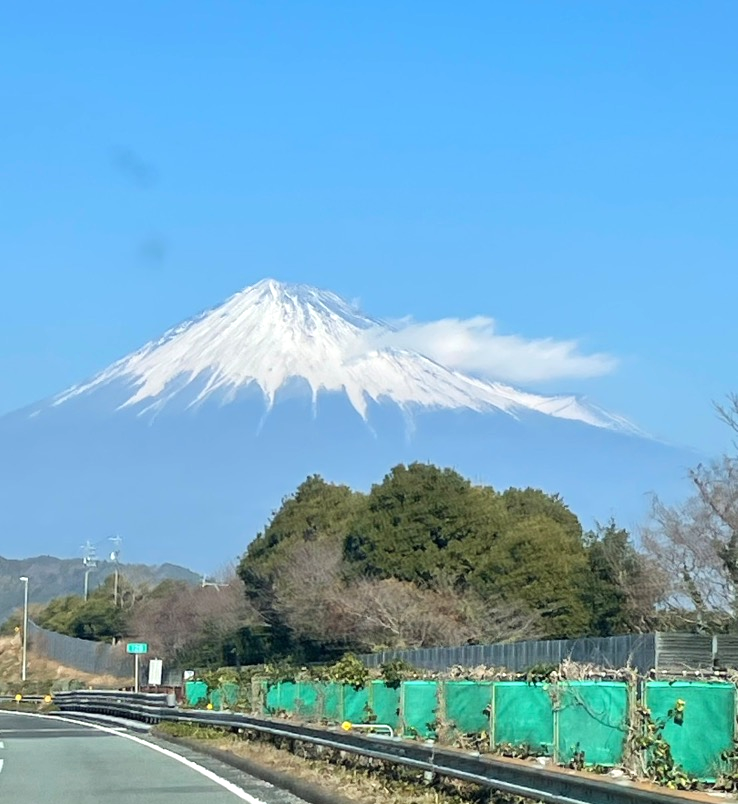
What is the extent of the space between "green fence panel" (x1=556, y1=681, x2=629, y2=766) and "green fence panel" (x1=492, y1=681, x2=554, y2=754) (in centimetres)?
54

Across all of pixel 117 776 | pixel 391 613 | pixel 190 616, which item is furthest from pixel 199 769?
pixel 190 616

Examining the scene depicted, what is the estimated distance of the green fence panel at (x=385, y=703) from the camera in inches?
873

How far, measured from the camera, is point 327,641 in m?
68.8

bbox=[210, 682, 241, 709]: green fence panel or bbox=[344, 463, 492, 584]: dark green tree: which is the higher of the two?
bbox=[344, 463, 492, 584]: dark green tree

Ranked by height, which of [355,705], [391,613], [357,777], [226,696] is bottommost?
[357,777]

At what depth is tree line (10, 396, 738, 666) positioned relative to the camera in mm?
45906

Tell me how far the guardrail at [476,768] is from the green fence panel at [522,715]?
1.48m

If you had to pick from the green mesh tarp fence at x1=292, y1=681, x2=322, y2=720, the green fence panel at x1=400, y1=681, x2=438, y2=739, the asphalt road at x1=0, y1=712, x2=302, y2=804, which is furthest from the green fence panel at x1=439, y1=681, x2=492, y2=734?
the green mesh tarp fence at x1=292, y1=681, x2=322, y2=720

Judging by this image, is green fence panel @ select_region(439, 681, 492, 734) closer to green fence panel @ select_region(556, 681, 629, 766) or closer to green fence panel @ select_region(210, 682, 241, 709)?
green fence panel @ select_region(556, 681, 629, 766)

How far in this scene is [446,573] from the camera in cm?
6525

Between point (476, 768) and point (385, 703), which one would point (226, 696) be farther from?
point (476, 768)

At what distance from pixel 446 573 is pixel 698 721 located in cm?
5013

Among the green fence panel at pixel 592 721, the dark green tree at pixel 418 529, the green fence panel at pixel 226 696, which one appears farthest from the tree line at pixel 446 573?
the green fence panel at pixel 592 721

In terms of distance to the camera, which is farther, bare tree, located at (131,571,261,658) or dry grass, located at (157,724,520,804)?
bare tree, located at (131,571,261,658)
